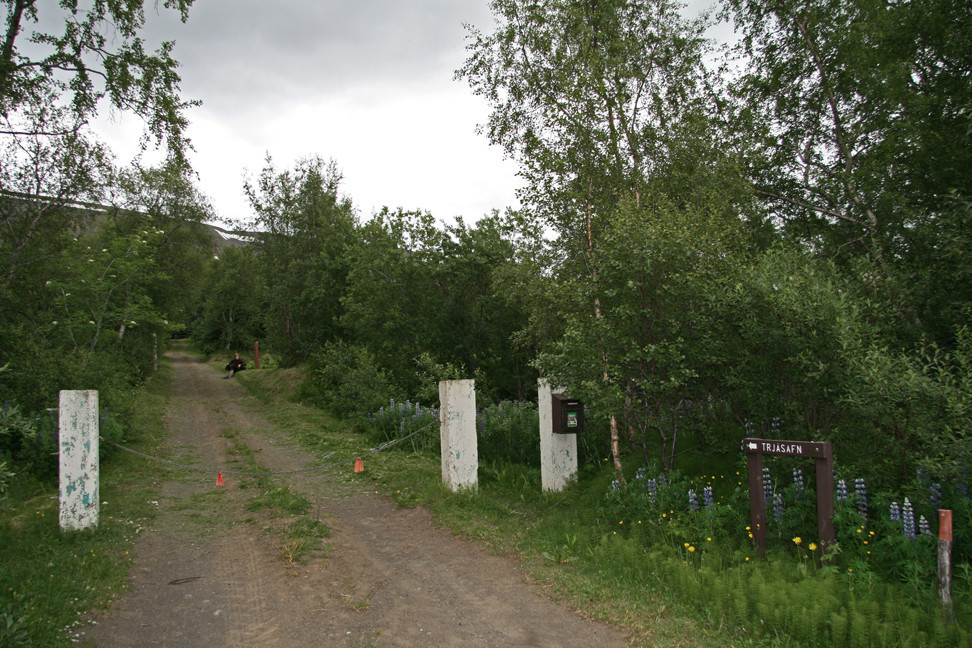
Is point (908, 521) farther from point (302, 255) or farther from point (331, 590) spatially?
point (302, 255)

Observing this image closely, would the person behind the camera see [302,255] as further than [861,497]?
Yes

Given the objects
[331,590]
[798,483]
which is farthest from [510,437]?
[331,590]

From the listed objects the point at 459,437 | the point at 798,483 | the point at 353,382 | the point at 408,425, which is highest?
the point at 353,382

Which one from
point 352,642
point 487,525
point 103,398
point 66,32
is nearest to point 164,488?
point 103,398

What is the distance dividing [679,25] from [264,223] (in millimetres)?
16912

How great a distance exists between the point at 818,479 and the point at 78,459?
22.4 ft

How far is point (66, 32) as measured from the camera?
13.3 metres

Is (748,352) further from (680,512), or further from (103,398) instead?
(103,398)

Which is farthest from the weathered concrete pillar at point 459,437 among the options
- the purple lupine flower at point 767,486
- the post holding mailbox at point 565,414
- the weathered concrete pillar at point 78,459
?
the weathered concrete pillar at point 78,459

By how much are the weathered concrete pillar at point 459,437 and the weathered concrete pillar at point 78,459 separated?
12.4ft

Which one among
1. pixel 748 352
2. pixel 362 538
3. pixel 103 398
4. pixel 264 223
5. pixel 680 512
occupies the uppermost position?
pixel 264 223

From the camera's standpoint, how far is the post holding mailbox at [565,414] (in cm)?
751

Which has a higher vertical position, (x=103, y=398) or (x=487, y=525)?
(x=103, y=398)

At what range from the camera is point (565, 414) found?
752 centimetres
